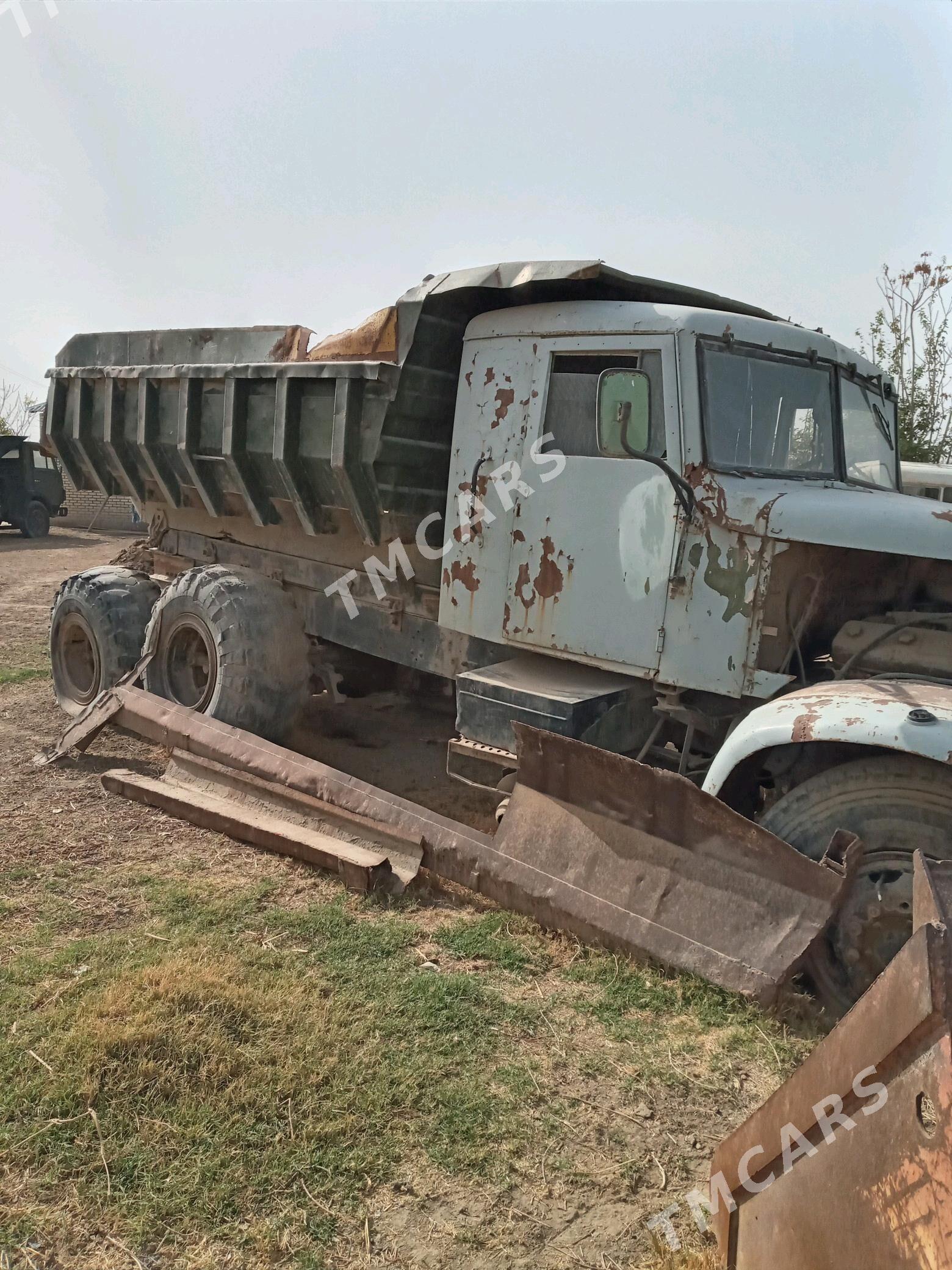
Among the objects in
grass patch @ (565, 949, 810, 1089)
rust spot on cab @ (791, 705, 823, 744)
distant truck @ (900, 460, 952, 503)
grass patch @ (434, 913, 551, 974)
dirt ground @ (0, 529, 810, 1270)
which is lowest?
dirt ground @ (0, 529, 810, 1270)

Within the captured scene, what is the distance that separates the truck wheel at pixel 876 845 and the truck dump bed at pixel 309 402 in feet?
7.81

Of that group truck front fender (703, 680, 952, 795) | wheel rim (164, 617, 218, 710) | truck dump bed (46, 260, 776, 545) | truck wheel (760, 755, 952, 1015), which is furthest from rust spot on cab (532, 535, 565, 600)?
wheel rim (164, 617, 218, 710)

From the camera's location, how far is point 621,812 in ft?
11.7

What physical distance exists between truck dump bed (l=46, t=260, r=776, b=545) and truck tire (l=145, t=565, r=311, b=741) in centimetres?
51

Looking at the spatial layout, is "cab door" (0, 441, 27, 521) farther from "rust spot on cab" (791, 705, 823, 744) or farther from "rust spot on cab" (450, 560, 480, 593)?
"rust spot on cab" (791, 705, 823, 744)

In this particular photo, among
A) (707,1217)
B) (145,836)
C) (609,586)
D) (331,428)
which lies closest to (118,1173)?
(707,1217)

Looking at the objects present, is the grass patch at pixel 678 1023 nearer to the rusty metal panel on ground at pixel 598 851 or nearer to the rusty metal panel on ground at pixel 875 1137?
the rusty metal panel on ground at pixel 598 851

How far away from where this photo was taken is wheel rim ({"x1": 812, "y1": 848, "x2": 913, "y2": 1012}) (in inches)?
118

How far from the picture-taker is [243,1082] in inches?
104

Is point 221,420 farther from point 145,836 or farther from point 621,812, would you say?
point 621,812

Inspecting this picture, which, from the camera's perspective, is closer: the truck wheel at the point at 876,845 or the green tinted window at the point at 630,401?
the truck wheel at the point at 876,845

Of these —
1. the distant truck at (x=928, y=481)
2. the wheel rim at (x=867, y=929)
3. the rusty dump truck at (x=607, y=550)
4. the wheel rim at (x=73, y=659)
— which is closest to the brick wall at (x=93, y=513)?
the wheel rim at (x=73, y=659)

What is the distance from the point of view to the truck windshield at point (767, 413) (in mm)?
3938

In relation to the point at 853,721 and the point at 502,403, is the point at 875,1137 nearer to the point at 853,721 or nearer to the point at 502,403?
the point at 853,721
